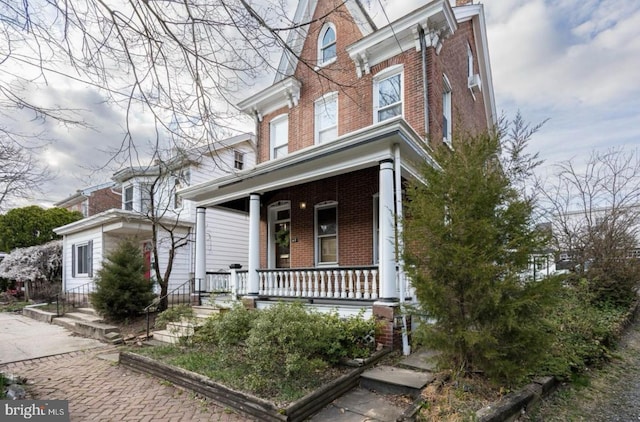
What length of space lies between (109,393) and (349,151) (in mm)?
5629

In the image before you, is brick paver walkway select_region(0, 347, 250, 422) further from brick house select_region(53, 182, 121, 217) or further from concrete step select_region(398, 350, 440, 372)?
brick house select_region(53, 182, 121, 217)

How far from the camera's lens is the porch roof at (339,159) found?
632cm

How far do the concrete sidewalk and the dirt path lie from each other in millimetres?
9359

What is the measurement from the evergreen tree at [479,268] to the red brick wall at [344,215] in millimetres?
4626

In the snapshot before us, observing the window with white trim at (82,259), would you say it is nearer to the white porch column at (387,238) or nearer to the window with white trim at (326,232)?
the window with white trim at (326,232)

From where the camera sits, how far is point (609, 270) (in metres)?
9.52

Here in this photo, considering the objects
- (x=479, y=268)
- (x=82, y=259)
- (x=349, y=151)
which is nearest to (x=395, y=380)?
(x=479, y=268)

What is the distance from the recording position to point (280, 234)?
11.4 m

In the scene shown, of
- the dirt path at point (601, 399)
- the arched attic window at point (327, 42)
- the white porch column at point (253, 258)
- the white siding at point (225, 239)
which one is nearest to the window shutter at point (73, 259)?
the white siding at point (225, 239)

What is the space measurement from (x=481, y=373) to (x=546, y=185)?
931 cm

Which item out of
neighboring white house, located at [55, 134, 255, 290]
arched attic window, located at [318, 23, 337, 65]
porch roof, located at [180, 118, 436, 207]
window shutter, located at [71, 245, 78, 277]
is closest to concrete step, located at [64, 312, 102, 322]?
neighboring white house, located at [55, 134, 255, 290]

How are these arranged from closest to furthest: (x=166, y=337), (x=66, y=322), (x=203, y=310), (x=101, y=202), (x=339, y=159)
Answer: (x=339, y=159) → (x=166, y=337) → (x=203, y=310) → (x=66, y=322) → (x=101, y=202)

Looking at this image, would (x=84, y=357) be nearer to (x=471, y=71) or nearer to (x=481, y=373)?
(x=481, y=373)

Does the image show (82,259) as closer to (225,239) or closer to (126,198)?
(126,198)
